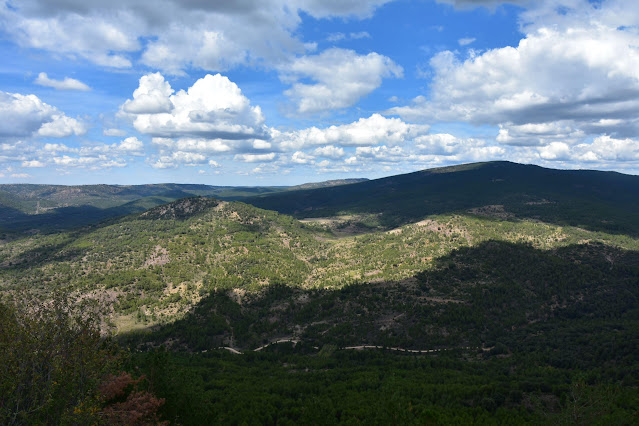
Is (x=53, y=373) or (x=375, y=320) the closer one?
(x=53, y=373)

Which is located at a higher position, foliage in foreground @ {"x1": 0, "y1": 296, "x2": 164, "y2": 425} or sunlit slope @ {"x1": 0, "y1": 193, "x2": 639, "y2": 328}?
foliage in foreground @ {"x1": 0, "y1": 296, "x2": 164, "y2": 425}

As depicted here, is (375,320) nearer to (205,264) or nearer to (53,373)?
(205,264)

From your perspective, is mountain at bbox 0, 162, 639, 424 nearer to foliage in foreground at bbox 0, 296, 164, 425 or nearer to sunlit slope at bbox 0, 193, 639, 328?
sunlit slope at bbox 0, 193, 639, 328

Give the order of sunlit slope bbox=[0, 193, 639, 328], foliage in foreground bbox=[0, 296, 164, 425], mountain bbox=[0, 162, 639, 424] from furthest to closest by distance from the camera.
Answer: sunlit slope bbox=[0, 193, 639, 328] < mountain bbox=[0, 162, 639, 424] < foliage in foreground bbox=[0, 296, 164, 425]

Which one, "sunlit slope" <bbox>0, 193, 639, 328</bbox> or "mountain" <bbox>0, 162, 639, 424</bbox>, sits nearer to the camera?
"mountain" <bbox>0, 162, 639, 424</bbox>

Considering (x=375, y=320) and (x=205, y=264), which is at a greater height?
(x=205, y=264)

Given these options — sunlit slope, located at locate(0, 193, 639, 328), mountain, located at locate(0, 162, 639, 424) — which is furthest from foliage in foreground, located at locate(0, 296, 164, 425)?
sunlit slope, located at locate(0, 193, 639, 328)

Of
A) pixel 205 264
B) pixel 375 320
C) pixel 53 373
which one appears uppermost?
pixel 53 373

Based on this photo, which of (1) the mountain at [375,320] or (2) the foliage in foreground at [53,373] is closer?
(2) the foliage in foreground at [53,373]

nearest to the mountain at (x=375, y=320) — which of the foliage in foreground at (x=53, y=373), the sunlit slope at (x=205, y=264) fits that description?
the sunlit slope at (x=205, y=264)

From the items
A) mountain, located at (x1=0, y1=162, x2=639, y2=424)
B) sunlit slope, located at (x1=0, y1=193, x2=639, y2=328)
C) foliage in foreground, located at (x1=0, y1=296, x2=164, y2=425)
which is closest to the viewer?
foliage in foreground, located at (x1=0, y1=296, x2=164, y2=425)

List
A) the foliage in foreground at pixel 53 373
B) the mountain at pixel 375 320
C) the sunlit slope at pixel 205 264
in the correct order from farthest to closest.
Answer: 1. the sunlit slope at pixel 205 264
2. the mountain at pixel 375 320
3. the foliage in foreground at pixel 53 373

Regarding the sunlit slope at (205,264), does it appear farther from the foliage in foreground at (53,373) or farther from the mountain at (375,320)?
the foliage in foreground at (53,373)

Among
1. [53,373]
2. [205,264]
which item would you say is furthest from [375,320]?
[53,373]
